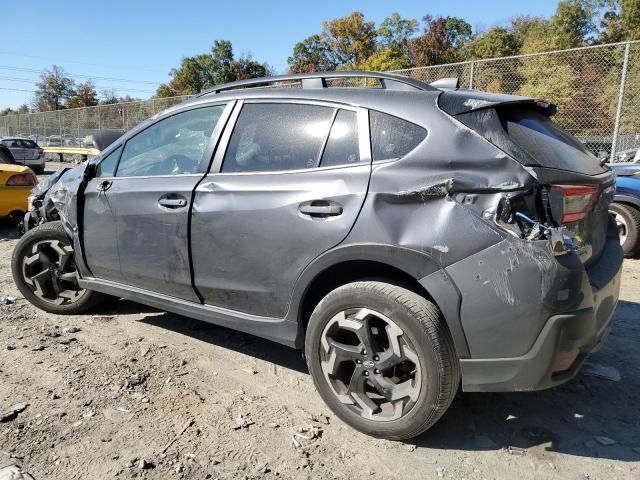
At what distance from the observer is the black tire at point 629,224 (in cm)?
603

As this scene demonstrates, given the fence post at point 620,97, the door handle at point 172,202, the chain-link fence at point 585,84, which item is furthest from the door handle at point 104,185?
the fence post at point 620,97

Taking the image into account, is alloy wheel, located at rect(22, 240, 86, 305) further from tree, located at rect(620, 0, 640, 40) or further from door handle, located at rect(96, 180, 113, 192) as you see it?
tree, located at rect(620, 0, 640, 40)

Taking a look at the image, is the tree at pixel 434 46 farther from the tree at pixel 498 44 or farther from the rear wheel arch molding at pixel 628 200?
the rear wheel arch molding at pixel 628 200

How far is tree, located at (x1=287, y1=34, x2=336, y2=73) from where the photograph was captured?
5466 cm

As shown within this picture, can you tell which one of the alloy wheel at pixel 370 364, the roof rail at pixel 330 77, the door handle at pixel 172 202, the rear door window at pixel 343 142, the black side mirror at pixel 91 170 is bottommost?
the alloy wheel at pixel 370 364

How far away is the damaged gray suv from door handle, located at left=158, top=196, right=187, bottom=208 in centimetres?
1

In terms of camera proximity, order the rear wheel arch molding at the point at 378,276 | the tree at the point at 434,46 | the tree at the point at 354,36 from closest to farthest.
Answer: the rear wheel arch molding at the point at 378,276
the tree at the point at 434,46
the tree at the point at 354,36

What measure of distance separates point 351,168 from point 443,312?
0.85 m

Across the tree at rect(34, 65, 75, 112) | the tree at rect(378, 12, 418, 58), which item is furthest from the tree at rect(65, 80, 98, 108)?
the tree at rect(378, 12, 418, 58)

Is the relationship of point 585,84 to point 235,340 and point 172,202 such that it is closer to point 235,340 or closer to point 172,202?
point 235,340

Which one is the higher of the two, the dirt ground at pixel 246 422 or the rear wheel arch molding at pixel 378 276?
the rear wheel arch molding at pixel 378 276

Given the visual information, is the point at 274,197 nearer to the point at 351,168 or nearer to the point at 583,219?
the point at 351,168

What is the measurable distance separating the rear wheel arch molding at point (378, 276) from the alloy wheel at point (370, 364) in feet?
0.71

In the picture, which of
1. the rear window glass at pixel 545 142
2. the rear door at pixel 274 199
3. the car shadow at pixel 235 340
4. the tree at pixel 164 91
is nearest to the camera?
the rear window glass at pixel 545 142
